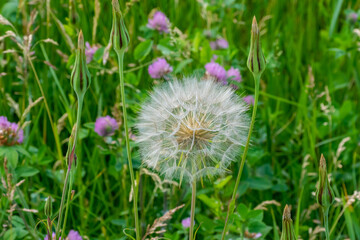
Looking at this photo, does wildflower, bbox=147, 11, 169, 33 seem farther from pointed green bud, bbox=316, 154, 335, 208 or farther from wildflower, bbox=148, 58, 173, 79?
pointed green bud, bbox=316, 154, 335, 208

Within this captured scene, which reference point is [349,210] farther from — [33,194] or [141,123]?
[33,194]

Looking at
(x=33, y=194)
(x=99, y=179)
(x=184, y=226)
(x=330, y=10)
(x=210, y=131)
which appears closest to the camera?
(x=210, y=131)

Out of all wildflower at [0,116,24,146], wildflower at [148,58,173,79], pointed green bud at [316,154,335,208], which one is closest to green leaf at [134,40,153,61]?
wildflower at [148,58,173,79]

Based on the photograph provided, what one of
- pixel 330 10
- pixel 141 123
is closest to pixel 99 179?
pixel 141 123

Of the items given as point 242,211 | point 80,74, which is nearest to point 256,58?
point 80,74

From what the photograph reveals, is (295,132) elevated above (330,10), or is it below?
below

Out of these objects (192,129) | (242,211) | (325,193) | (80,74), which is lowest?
(242,211)

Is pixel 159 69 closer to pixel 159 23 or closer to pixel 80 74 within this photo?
pixel 159 23
